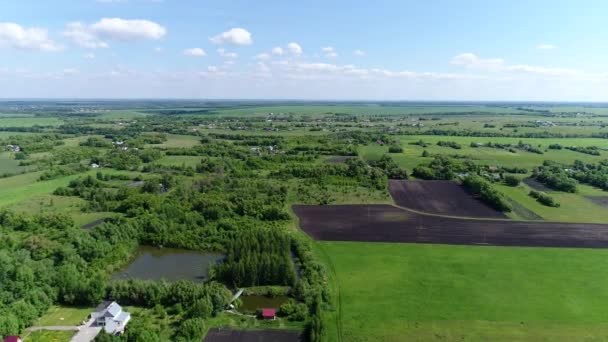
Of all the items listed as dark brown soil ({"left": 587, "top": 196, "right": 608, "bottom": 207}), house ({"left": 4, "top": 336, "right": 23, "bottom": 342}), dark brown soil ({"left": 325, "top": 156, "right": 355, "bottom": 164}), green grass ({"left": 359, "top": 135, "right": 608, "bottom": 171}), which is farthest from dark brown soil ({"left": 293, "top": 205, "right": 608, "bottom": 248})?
dark brown soil ({"left": 325, "top": 156, "right": 355, "bottom": 164})

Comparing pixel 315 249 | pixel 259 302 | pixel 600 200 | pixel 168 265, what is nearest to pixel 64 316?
pixel 168 265

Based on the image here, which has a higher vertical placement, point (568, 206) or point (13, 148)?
point (13, 148)

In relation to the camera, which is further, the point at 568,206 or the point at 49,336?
the point at 568,206

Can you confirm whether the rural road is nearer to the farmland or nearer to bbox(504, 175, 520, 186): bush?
the farmland

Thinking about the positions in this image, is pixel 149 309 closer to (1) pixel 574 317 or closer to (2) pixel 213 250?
(2) pixel 213 250

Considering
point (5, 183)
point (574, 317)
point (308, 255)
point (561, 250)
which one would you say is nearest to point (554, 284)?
point (574, 317)

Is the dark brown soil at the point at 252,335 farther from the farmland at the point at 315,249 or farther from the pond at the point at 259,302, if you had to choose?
the pond at the point at 259,302

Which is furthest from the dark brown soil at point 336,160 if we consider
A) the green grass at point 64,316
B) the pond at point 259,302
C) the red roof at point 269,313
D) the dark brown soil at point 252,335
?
the green grass at point 64,316

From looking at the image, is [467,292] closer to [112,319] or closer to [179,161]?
[112,319]

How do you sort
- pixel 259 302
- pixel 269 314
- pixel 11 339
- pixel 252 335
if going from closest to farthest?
pixel 11 339, pixel 252 335, pixel 269 314, pixel 259 302
